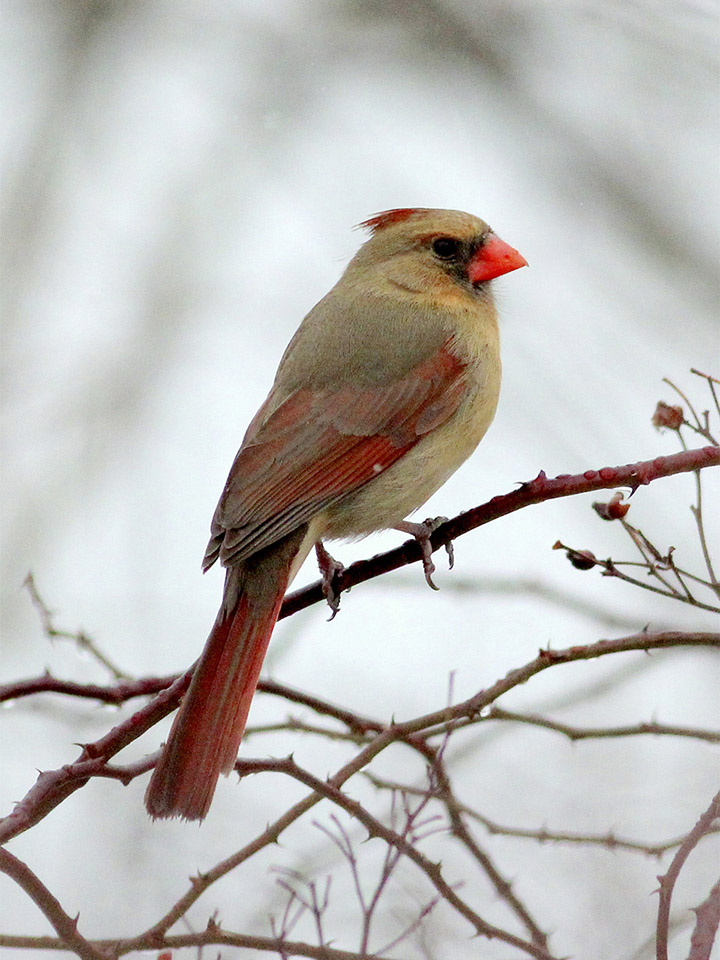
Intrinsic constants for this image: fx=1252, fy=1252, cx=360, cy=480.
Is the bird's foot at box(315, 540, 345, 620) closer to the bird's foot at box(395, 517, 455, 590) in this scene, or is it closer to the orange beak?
the bird's foot at box(395, 517, 455, 590)

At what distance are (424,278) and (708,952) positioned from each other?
7.57ft

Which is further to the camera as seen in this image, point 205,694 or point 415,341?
point 415,341

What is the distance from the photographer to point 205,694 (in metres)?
2.44

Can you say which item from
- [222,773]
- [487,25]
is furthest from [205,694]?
[487,25]

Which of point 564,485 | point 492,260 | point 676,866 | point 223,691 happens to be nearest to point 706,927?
point 676,866

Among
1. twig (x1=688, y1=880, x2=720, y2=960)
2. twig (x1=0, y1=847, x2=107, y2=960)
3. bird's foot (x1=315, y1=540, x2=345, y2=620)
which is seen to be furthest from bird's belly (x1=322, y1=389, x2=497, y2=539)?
twig (x1=688, y1=880, x2=720, y2=960)

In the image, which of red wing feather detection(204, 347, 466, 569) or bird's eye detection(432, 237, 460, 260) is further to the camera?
bird's eye detection(432, 237, 460, 260)

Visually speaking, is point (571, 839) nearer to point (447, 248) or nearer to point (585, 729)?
point (585, 729)

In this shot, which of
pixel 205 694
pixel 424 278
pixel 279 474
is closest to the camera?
pixel 205 694

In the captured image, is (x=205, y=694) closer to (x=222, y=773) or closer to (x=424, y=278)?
(x=222, y=773)

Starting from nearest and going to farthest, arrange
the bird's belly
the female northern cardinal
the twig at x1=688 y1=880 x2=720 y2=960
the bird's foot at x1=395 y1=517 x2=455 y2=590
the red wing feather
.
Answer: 1. the twig at x1=688 y1=880 x2=720 y2=960
2. the female northern cardinal
3. the bird's foot at x1=395 y1=517 x2=455 y2=590
4. the red wing feather
5. the bird's belly

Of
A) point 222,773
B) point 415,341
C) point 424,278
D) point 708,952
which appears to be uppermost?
point 424,278

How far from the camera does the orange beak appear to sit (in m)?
3.37

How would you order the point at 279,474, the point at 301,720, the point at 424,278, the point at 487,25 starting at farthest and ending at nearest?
the point at 487,25 < the point at 424,278 < the point at 279,474 < the point at 301,720
